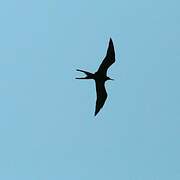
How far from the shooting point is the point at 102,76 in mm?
39312

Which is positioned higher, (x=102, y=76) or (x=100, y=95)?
(x=102, y=76)

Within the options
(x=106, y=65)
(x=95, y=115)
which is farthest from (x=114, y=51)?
(x=95, y=115)

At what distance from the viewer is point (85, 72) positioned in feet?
125

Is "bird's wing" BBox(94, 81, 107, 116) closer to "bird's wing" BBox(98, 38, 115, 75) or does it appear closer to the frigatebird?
the frigatebird

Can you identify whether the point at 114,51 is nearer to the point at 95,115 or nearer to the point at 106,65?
the point at 106,65

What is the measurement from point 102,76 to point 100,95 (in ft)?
3.96

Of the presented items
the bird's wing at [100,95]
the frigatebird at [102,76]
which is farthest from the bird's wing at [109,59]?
the bird's wing at [100,95]

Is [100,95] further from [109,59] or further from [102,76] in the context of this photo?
[109,59]

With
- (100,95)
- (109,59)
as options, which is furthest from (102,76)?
(100,95)

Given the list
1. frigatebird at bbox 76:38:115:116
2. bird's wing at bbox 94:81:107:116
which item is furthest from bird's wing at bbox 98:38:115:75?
bird's wing at bbox 94:81:107:116

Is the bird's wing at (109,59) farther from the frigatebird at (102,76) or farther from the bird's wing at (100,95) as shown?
the bird's wing at (100,95)

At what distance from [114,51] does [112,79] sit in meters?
1.69

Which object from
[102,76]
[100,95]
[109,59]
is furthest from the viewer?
[100,95]

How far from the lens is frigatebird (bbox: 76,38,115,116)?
38.8 meters
